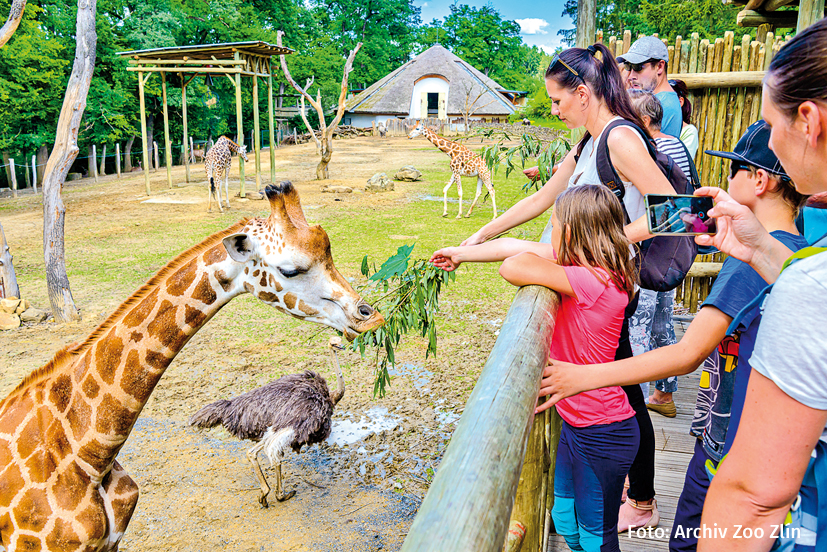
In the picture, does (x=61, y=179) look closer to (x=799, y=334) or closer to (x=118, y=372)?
(x=118, y=372)

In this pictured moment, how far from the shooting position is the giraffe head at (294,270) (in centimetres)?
274

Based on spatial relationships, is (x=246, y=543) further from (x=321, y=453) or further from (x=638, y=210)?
(x=638, y=210)

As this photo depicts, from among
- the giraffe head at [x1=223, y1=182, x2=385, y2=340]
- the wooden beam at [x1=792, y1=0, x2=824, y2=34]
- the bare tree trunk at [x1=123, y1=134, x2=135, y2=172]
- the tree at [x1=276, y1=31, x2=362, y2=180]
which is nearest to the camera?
the giraffe head at [x1=223, y1=182, x2=385, y2=340]

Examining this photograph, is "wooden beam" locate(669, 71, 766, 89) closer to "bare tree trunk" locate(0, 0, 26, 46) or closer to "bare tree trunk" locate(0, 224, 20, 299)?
"bare tree trunk" locate(0, 0, 26, 46)

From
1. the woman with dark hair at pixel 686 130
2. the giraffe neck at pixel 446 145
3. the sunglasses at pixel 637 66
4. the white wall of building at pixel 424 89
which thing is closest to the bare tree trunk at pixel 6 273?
the sunglasses at pixel 637 66

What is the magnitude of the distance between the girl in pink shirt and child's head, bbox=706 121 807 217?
393 mm

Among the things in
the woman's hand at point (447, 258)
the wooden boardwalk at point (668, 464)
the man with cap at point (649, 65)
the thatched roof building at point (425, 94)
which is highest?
the thatched roof building at point (425, 94)

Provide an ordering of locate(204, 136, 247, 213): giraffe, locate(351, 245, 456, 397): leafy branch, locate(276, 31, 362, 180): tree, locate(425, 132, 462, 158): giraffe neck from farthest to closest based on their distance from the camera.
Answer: locate(276, 31, 362, 180): tree → locate(425, 132, 462, 158): giraffe neck → locate(204, 136, 247, 213): giraffe → locate(351, 245, 456, 397): leafy branch

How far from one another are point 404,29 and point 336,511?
183 ft

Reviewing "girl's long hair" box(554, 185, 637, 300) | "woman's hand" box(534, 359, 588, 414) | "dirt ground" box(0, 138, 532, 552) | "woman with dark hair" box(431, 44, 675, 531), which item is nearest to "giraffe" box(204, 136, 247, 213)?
"dirt ground" box(0, 138, 532, 552)

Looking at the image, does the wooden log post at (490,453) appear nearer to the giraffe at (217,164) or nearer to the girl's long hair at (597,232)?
the girl's long hair at (597,232)

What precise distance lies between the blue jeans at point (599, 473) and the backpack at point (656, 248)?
569 mm

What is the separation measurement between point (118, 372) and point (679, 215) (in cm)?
230

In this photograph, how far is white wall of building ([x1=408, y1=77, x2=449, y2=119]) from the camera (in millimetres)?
42688
